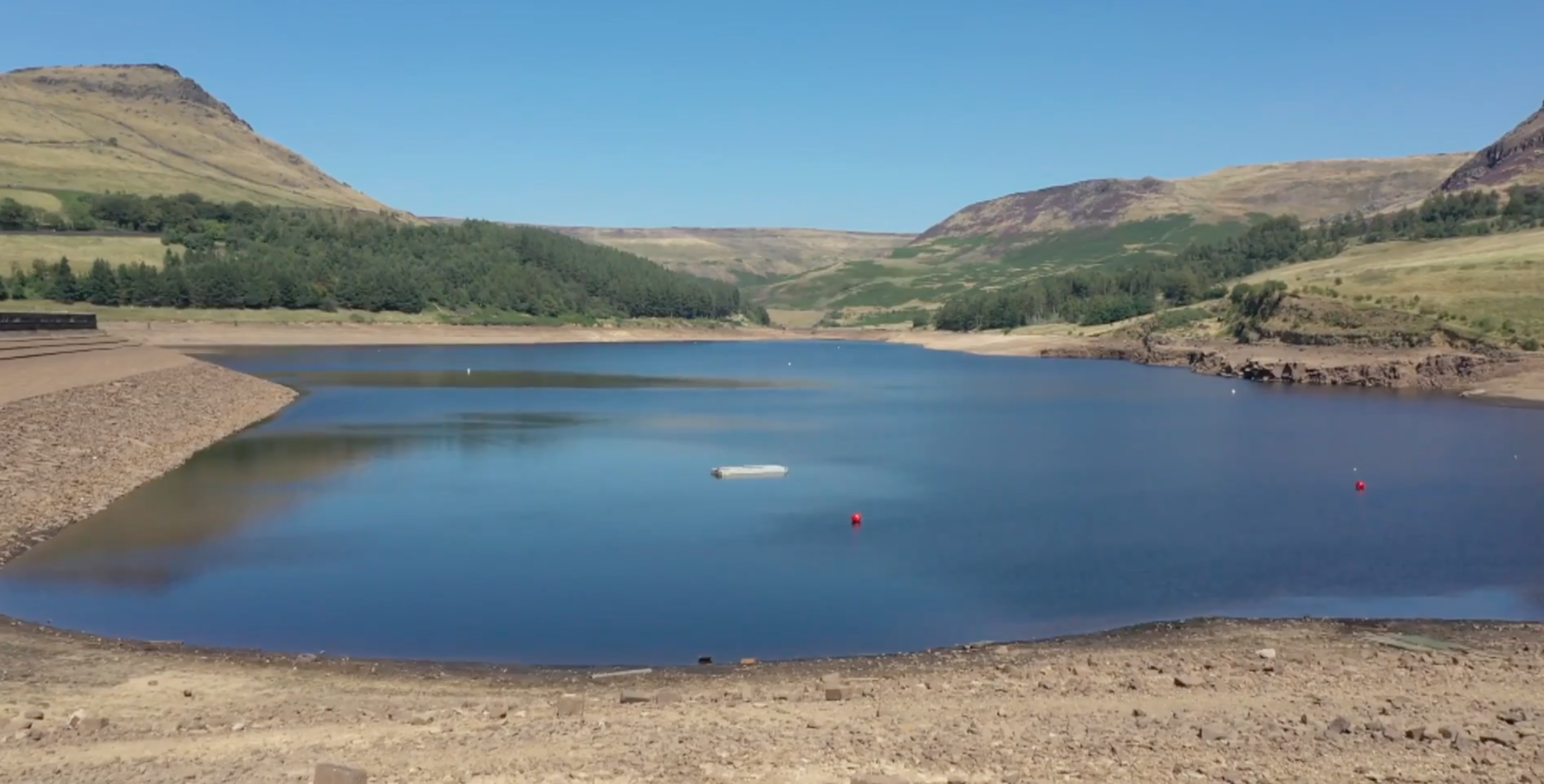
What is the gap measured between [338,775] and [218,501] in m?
23.8

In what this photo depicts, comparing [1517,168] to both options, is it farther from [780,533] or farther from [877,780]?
[877,780]

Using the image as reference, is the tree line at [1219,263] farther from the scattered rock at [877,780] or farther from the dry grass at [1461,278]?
the scattered rock at [877,780]

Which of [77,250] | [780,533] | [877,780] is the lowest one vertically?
[780,533]

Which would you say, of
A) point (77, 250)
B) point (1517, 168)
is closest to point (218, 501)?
point (77, 250)

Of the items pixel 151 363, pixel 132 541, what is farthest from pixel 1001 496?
pixel 151 363

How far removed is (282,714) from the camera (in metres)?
13.4

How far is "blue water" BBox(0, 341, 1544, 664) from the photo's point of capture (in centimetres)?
2005

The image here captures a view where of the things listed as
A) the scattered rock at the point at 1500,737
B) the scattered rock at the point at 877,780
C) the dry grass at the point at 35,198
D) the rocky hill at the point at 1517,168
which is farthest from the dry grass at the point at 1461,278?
the dry grass at the point at 35,198

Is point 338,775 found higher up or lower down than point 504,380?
higher up

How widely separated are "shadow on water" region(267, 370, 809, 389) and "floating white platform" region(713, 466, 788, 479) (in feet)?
129

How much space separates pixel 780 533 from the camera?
94.0 feet

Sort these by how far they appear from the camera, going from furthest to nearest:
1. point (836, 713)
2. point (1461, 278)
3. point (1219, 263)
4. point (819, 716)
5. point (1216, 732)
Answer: point (1219, 263)
point (1461, 278)
point (836, 713)
point (819, 716)
point (1216, 732)

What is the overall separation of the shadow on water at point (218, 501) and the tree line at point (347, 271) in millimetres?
78625

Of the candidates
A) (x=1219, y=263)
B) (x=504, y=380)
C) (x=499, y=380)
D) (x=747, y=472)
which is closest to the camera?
(x=747, y=472)
